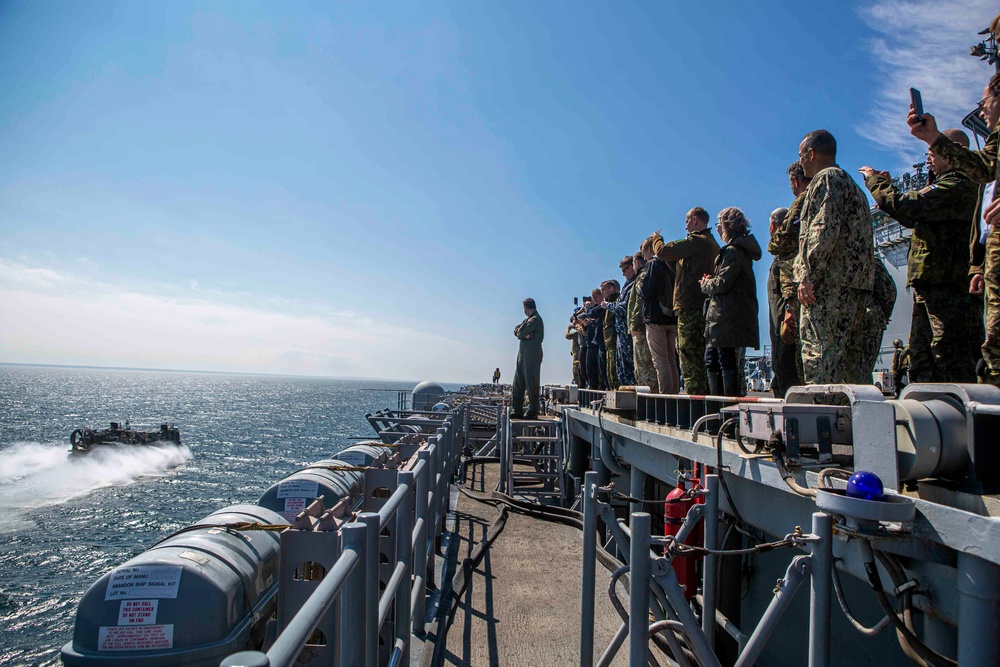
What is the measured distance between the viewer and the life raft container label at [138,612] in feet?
9.62

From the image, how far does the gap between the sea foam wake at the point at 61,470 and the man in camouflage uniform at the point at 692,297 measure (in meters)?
26.3

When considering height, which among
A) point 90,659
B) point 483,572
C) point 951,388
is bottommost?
point 483,572

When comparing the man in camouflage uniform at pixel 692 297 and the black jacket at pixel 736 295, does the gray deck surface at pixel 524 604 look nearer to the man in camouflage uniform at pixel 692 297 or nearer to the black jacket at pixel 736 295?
the man in camouflage uniform at pixel 692 297

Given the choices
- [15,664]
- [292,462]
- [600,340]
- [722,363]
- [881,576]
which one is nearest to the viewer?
[881,576]

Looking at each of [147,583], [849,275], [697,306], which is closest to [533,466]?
[697,306]

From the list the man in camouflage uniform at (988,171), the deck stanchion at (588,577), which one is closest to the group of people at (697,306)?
the man in camouflage uniform at (988,171)

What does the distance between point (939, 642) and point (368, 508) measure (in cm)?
318

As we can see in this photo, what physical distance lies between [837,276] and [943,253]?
82 centimetres

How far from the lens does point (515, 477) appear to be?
41.3 ft

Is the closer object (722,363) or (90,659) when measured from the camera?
(90,659)

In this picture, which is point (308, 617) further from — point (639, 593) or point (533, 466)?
point (533, 466)

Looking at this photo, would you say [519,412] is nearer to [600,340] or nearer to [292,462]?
[600,340]

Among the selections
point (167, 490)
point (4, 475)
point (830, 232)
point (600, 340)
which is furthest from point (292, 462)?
point (830, 232)

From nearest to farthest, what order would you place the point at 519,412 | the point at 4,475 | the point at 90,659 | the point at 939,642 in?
the point at 939,642 → the point at 90,659 → the point at 519,412 → the point at 4,475
